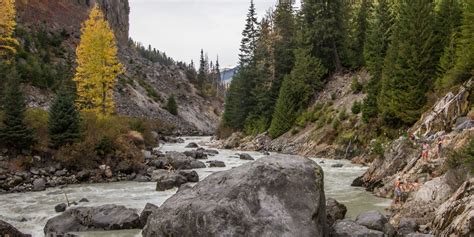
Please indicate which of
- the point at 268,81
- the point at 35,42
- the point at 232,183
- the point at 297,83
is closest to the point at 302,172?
the point at 232,183

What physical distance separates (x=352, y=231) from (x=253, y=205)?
360 cm

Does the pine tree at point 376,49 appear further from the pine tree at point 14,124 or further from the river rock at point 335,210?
the pine tree at point 14,124

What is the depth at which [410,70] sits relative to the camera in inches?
1373

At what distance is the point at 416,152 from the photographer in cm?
2225

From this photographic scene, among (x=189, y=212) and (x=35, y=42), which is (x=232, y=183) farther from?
(x=35, y=42)

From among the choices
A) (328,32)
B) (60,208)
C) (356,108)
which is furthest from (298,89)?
(60,208)

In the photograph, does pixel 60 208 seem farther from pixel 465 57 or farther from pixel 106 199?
pixel 465 57

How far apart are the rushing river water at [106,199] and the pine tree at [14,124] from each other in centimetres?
476

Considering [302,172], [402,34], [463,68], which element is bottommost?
[302,172]

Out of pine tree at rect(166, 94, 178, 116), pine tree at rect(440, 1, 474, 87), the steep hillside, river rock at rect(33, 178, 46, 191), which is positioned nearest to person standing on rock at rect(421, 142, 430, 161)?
pine tree at rect(440, 1, 474, 87)

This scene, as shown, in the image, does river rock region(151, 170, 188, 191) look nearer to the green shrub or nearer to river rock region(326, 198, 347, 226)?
river rock region(326, 198, 347, 226)

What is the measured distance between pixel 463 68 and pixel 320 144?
55.1 ft

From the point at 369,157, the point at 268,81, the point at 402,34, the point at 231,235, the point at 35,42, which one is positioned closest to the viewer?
the point at 231,235

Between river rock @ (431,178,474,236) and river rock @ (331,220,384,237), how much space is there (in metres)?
1.77
